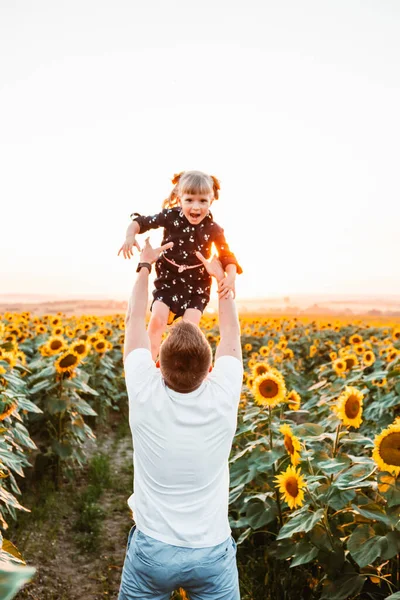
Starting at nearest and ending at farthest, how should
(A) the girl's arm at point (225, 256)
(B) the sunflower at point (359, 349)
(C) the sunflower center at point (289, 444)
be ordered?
1. (C) the sunflower center at point (289, 444)
2. (A) the girl's arm at point (225, 256)
3. (B) the sunflower at point (359, 349)

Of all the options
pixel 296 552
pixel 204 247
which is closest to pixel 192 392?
pixel 296 552

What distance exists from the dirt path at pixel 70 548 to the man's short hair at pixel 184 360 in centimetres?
244

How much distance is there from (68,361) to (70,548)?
1.68 metres

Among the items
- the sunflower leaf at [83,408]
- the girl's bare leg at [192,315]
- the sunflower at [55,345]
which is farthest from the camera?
the sunflower at [55,345]

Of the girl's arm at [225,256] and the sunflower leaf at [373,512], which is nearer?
the sunflower leaf at [373,512]

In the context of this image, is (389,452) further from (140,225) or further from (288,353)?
(288,353)

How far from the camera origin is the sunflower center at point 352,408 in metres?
3.41

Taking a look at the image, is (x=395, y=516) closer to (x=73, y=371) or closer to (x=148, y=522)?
(x=148, y=522)

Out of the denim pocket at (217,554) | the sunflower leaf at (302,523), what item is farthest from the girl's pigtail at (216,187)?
the denim pocket at (217,554)

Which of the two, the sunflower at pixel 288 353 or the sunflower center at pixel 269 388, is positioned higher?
the sunflower center at pixel 269 388

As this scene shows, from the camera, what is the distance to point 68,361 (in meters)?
5.18

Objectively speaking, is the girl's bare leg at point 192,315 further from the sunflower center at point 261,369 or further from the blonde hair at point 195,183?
the sunflower center at point 261,369

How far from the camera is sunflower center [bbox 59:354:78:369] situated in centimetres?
516

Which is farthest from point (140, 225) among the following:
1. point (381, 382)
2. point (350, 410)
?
point (381, 382)
